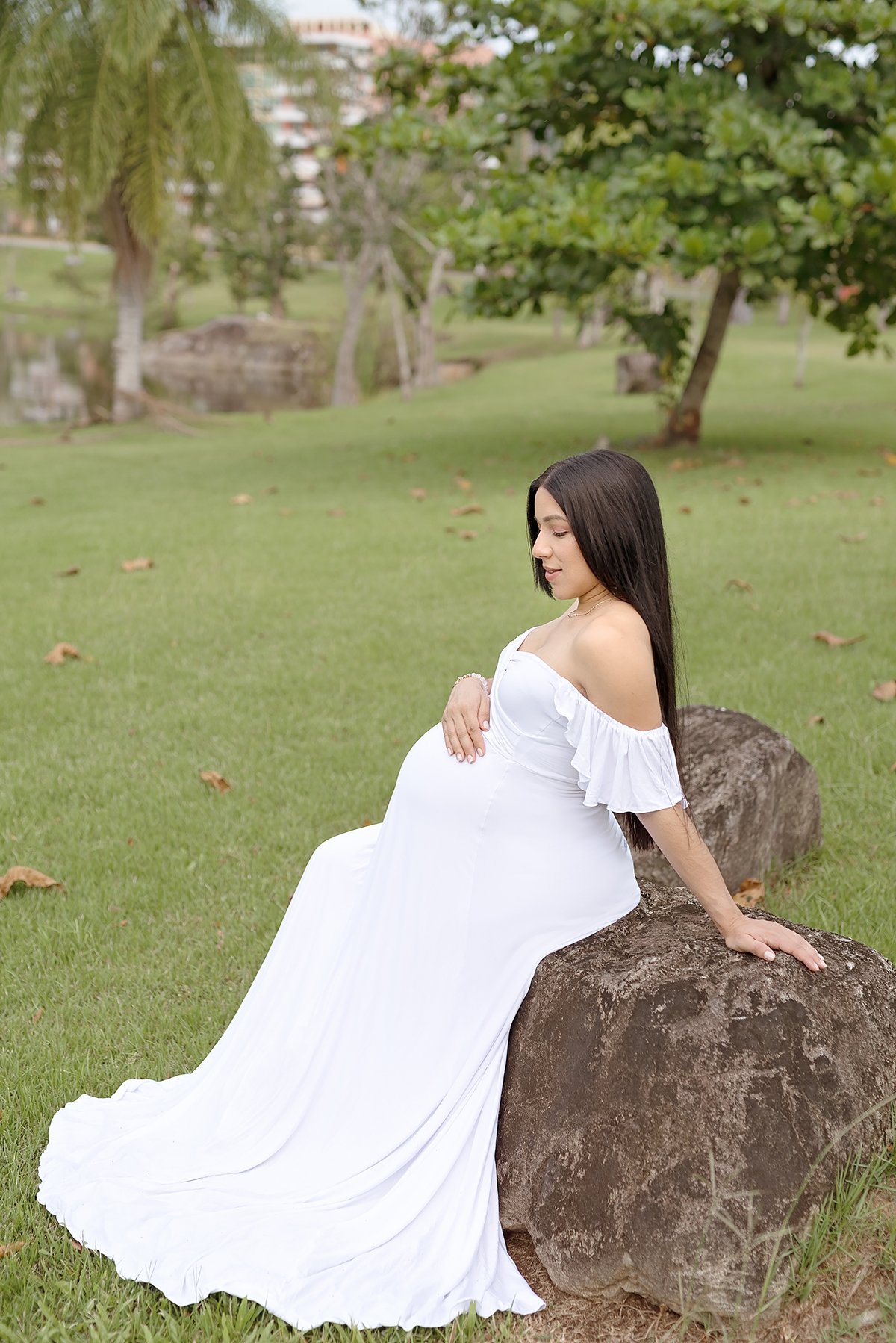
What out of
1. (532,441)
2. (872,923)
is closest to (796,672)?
(872,923)

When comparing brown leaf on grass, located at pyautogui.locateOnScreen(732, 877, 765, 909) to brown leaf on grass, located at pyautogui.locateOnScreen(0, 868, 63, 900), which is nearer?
brown leaf on grass, located at pyautogui.locateOnScreen(732, 877, 765, 909)

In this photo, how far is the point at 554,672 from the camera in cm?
286

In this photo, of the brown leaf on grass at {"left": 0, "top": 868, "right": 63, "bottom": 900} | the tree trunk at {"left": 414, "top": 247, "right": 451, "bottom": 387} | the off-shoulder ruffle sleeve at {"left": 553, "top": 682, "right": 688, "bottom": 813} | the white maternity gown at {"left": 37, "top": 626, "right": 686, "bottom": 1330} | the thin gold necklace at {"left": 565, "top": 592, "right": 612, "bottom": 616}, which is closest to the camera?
the white maternity gown at {"left": 37, "top": 626, "right": 686, "bottom": 1330}

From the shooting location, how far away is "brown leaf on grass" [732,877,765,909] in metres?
4.21

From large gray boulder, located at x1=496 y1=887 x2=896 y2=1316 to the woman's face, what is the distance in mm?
868

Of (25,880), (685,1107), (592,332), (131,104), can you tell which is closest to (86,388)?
(131,104)

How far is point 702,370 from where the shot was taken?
46.6 ft

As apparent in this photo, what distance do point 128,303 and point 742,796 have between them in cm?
1889

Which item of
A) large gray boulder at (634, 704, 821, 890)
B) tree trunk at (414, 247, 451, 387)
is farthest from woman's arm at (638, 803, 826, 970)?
tree trunk at (414, 247, 451, 387)

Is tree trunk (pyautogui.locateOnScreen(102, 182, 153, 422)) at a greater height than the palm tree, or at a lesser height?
lesser

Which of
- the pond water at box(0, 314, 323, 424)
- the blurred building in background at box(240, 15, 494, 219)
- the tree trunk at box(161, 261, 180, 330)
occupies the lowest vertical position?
the pond water at box(0, 314, 323, 424)

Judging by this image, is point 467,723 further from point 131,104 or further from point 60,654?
point 131,104

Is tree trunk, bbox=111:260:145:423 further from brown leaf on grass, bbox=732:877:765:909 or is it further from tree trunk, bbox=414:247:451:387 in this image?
brown leaf on grass, bbox=732:877:765:909

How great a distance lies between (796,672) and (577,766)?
3993mm
